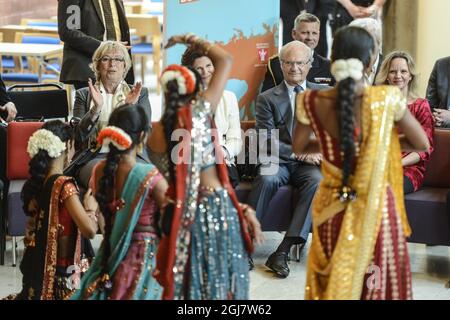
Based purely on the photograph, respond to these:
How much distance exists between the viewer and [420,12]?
789 centimetres

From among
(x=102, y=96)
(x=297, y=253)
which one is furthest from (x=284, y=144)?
(x=102, y=96)

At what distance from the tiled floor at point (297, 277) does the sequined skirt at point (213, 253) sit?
4.37 feet

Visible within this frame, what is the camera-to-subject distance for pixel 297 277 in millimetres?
5531

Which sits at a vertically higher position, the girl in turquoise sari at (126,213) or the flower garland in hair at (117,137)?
the flower garland in hair at (117,137)

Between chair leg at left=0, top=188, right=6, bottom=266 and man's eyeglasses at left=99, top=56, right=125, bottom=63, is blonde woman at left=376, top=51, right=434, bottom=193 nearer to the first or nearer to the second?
man's eyeglasses at left=99, top=56, right=125, bottom=63

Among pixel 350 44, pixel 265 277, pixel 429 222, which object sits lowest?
pixel 265 277

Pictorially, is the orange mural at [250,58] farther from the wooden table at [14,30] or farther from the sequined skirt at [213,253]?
the wooden table at [14,30]

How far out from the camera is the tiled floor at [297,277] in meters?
5.22

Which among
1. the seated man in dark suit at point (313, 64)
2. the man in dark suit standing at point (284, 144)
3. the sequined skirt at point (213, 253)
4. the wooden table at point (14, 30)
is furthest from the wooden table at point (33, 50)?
the sequined skirt at point (213, 253)

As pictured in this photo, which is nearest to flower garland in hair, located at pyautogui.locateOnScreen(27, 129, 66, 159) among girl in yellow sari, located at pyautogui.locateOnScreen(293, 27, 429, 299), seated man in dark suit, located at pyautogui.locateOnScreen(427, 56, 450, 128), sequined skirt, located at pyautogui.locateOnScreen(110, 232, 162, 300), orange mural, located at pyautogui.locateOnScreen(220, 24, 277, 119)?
sequined skirt, located at pyautogui.locateOnScreen(110, 232, 162, 300)

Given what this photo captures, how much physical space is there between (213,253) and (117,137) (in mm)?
692
